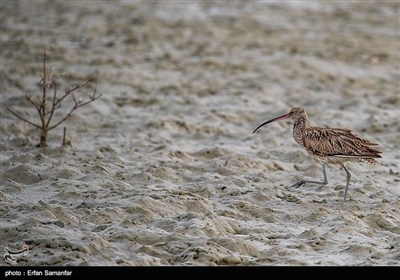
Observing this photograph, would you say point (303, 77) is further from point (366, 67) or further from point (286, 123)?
point (286, 123)

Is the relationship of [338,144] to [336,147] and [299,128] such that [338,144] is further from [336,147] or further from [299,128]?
[299,128]

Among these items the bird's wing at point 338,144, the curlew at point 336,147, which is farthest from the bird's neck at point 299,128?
the bird's wing at point 338,144

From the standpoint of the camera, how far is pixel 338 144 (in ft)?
28.9

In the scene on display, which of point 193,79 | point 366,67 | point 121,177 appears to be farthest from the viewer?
point 366,67

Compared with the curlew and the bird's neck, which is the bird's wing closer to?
the curlew

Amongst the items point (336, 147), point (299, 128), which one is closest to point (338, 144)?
point (336, 147)

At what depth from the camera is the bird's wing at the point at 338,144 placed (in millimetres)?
8648

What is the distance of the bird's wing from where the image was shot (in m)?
8.65

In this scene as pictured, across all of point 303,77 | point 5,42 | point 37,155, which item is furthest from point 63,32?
point 37,155

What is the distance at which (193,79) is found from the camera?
14.1 meters

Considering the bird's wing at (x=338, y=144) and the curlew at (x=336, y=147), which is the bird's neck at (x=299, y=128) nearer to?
the curlew at (x=336, y=147)

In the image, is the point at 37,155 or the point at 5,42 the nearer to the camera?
the point at 37,155
